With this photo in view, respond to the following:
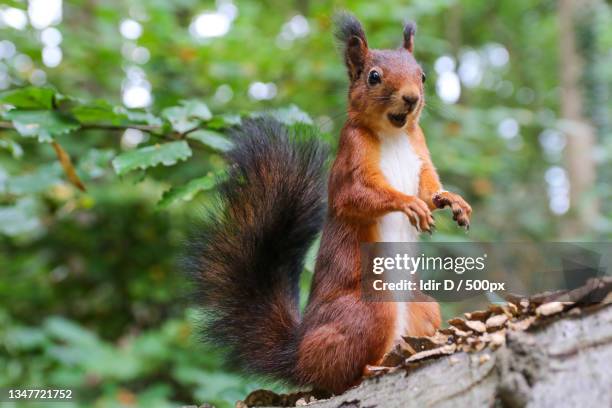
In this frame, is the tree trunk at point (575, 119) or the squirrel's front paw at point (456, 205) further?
the tree trunk at point (575, 119)

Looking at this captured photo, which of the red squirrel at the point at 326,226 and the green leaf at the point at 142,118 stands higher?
the green leaf at the point at 142,118

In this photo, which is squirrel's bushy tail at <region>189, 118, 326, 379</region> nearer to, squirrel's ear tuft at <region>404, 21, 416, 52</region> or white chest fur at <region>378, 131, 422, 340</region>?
white chest fur at <region>378, 131, 422, 340</region>

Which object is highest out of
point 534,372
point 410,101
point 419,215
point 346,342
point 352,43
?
point 352,43

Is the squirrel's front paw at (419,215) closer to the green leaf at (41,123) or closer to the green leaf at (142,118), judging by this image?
the green leaf at (142,118)

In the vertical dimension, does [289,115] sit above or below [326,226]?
above

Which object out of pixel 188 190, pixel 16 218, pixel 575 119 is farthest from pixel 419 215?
pixel 575 119

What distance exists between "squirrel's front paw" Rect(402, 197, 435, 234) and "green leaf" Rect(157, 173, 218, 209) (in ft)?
1.84

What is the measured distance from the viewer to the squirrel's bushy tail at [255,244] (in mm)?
1511

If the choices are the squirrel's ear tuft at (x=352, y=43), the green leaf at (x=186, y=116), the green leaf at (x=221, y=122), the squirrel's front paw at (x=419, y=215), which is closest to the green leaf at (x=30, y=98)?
the green leaf at (x=186, y=116)

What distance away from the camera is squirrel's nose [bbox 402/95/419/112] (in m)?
1.32

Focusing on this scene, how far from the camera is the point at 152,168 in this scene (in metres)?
2.09

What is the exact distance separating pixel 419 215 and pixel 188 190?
0.65 metres

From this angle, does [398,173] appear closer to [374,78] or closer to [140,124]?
[374,78]

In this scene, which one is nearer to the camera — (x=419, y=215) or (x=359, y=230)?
(x=419, y=215)
